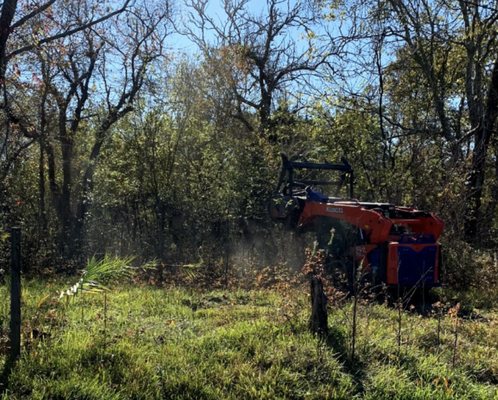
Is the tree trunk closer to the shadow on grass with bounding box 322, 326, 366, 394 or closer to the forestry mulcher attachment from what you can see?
the forestry mulcher attachment

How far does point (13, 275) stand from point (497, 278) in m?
7.99

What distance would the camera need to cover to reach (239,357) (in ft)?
14.5

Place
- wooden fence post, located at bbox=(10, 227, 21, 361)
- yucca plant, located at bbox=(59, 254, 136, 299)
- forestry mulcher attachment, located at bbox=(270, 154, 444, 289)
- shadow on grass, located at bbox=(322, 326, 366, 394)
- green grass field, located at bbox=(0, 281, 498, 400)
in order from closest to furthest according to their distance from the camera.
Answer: green grass field, located at bbox=(0, 281, 498, 400) → wooden fence post, located at bbox=(10, 227, 21, 361) → shadow on grass, located at bbox=(322, 326, 366, 394) → yucca plant, located at bbox=(59, 254, 136, 299) → forestry mulcher attachment, located at bbox=(270, 154, 444, 289)

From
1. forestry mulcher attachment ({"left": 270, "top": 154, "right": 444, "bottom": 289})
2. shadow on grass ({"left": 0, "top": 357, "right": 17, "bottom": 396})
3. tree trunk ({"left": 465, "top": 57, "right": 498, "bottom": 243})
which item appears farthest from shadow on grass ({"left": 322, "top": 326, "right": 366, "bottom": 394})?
tree trunk ({"left": 465, "top": 57, "right": 498, "bottom": 243})

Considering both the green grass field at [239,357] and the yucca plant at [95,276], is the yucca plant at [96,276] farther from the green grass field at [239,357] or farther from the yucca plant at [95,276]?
the green grass field at [239,357]

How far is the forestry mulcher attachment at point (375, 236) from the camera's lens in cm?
733

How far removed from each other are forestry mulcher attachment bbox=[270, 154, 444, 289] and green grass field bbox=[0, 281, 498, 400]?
4.35 ft

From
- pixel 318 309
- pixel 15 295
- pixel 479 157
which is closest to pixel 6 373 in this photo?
pixel 15 295

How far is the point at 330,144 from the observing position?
43.6ft

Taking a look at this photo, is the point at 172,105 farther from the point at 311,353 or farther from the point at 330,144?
the point at 311,353

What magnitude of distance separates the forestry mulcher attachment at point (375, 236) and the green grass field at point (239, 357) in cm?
132

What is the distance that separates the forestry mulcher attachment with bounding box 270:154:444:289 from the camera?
289 inches

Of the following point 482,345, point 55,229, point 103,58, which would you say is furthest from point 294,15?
point 482,345

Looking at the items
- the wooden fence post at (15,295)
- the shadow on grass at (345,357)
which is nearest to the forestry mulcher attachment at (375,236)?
the shadow on grass at (345,357)
